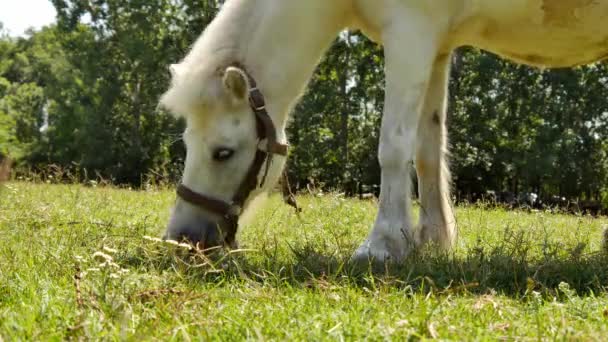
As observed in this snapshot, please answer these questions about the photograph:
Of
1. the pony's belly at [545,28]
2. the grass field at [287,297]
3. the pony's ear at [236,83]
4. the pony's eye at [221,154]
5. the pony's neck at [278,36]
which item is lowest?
the grass field at [287,297]

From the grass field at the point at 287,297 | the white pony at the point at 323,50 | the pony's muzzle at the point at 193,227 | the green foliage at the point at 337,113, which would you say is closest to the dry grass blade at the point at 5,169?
the grass field at the point at 287,297

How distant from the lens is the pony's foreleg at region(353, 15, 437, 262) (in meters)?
3.71

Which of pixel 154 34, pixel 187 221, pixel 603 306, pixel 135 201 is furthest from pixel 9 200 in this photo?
pixel 154 34

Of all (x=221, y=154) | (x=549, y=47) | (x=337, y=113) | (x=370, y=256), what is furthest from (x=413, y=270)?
(x=337, y=113)

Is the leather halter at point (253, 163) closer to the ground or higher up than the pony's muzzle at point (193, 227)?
higher up

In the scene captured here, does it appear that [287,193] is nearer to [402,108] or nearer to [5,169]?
[402,108]

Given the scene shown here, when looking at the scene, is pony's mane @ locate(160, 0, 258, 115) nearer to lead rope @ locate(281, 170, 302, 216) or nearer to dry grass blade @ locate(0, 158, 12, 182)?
lead rope @ locate(281, 170, 302, 216)

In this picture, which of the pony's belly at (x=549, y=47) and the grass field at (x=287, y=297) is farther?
the pony's belly at (x=549, y=47)

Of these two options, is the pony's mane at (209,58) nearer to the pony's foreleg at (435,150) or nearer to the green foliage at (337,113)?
the pony's foreleg at (435,150)

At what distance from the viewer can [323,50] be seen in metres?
4.32

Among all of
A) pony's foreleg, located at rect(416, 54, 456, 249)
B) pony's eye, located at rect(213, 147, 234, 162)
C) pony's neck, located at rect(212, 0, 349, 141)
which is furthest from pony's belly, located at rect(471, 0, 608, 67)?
pony's eye, located at rect(213, 147, 234, 162)

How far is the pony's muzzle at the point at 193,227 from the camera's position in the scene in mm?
3758

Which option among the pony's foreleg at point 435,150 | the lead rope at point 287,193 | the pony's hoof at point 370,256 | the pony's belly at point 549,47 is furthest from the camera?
the pony's foreleg at point 435,150

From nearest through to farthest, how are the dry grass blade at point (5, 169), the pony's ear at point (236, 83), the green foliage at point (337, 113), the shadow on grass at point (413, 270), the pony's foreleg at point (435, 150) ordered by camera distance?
the dry grass blade at point (5, 169) < the shadow on grass at point (413, 270) < the pony's ear at point (236, 83) < the pony's foreleg at point (435, 150) < the green foliage at point (337, 113)
